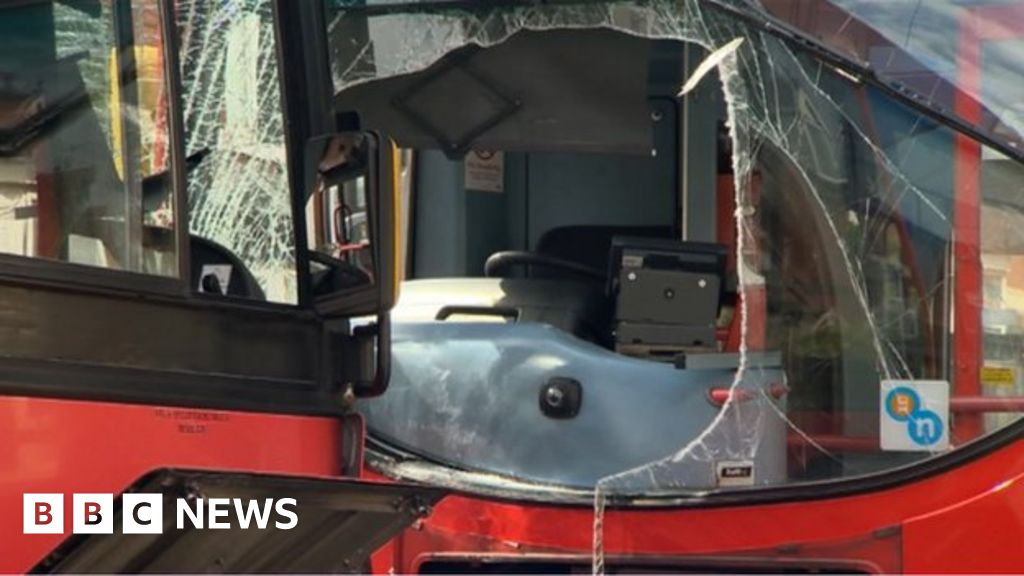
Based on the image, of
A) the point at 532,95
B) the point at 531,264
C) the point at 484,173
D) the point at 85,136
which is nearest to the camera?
the point at 85,136

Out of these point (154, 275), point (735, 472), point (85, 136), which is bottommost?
point (735, 472)

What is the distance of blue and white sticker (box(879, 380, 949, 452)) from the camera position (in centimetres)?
371

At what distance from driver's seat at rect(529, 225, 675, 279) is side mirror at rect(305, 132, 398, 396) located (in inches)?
84.4

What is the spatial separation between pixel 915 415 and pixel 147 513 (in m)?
2.17

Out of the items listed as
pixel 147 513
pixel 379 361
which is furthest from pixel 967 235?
pixel 147 513

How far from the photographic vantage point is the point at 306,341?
9.53ft

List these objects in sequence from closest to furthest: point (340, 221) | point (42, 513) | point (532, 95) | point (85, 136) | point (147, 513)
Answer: point (147, 513), point (42, 513), point (85, 136), point (340, 221), point (532, 95)

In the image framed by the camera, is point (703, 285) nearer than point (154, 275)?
No

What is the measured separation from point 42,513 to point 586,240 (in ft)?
10.6

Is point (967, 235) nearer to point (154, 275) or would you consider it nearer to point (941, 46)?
point (941, 46)

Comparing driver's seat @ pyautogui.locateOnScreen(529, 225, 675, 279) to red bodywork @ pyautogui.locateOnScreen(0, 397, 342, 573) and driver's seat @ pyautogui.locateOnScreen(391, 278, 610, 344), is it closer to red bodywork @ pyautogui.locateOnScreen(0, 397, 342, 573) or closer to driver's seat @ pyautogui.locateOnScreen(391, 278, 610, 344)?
driver's seat @ pyautogui.locateOnScreen(391, 278, 610, 344)

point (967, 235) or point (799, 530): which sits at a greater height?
point (967, 235)

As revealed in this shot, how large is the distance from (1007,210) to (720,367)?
2.72ft

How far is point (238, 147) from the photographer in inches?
122
